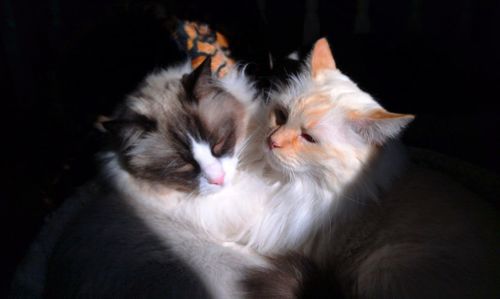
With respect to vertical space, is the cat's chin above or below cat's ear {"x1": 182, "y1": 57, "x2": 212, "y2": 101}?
below

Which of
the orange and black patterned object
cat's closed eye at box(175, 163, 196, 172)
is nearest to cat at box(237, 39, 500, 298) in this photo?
cat's closed eye at box(175, 163, 196, 172)

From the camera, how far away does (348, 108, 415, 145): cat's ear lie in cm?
113

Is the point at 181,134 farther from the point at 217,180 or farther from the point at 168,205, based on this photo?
the point at 168,205

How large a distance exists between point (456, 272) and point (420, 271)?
0.32 ft

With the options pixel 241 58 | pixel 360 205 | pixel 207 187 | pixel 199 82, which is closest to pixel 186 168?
pixel 207 187

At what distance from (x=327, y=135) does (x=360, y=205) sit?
287 millimetres

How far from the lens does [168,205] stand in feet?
5.16

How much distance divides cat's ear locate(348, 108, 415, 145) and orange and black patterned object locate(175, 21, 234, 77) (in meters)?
0.94

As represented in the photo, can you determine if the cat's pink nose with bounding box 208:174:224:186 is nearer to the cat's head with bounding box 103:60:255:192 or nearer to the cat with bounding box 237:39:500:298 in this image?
the cat's head with bounding box 103:60:255:192

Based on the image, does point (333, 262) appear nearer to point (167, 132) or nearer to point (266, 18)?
point (167, 132)

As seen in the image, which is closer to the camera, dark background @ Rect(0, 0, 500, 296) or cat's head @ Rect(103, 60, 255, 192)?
cat's head @ Rect(103, 60, 255, 192)

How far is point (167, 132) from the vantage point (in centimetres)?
145

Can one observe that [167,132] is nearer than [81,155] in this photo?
Yes

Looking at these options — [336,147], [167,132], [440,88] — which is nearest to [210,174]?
[167,132]
